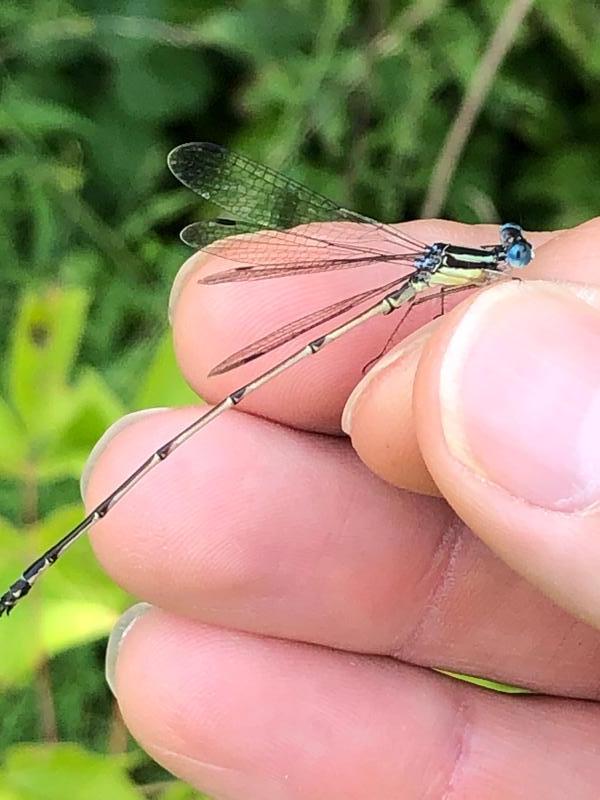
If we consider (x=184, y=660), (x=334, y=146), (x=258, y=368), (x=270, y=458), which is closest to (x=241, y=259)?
(x=258, y=368)

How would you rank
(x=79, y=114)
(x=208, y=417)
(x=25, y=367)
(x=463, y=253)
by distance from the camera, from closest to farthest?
(x=208, y=417)
(x=463, y=253)
(x=25, y=367)
(x=79, y=114)

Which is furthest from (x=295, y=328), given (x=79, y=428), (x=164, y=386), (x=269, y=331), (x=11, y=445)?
(x=11, y=445)

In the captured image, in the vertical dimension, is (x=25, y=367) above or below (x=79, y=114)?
below

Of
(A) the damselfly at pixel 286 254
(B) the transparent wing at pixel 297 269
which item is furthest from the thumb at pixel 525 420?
(B) the transparent wing at pixel 297 269

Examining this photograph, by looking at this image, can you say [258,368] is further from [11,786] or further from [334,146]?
[334,146]

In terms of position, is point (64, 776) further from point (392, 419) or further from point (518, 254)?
point (518, 254)
